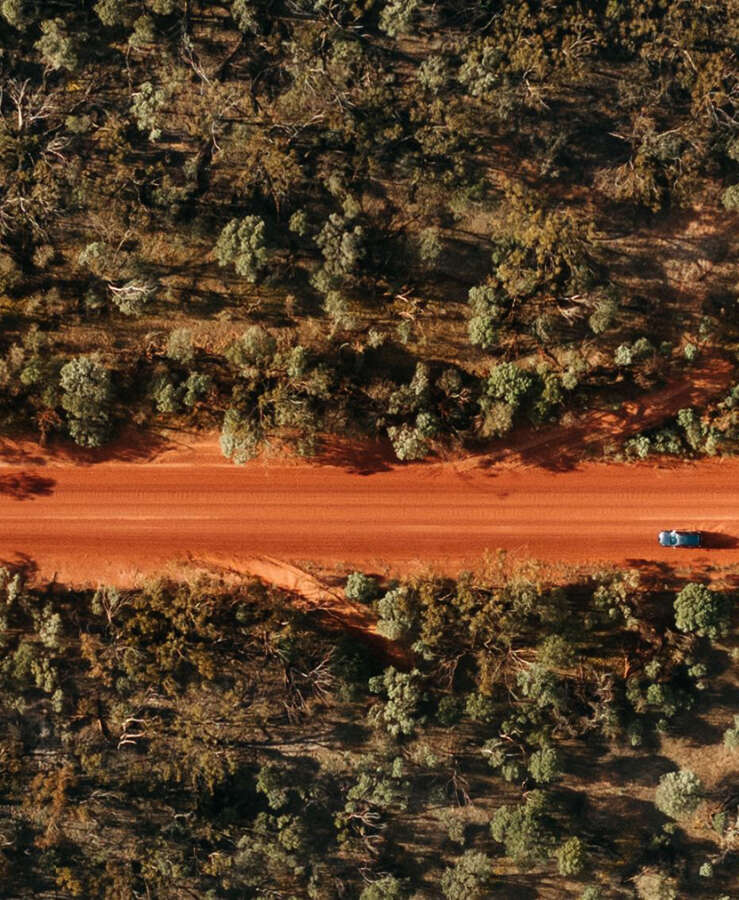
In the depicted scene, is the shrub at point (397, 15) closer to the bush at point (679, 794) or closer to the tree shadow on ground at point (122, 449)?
the tree shadow on ground at point (122, 449)

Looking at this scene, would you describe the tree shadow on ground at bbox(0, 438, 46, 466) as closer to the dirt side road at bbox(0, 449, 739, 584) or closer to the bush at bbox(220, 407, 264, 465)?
the dirt side road at bbox(0, 449, 739, 584)

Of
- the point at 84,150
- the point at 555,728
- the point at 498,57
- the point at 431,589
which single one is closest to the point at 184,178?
the point at 84,150

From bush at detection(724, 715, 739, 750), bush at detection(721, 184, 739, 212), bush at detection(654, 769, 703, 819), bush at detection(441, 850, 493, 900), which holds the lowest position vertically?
bush at detection(441, 850, 493, 900)

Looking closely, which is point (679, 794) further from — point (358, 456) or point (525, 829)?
point (358, 456)

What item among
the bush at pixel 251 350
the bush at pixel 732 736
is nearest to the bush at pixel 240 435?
the bush at pixel 251 350

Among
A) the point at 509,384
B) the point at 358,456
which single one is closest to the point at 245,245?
the point at 358,456

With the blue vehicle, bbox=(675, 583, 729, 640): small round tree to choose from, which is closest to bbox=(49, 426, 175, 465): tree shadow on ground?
the blue vehicle

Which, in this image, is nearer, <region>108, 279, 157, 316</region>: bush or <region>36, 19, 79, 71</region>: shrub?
<region>36, 19, 79, 71</region>: shrub
